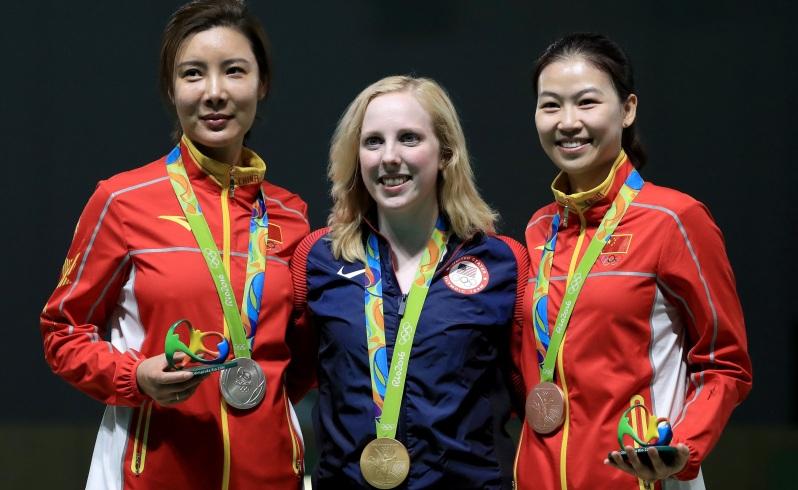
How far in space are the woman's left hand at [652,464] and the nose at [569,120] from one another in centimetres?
77

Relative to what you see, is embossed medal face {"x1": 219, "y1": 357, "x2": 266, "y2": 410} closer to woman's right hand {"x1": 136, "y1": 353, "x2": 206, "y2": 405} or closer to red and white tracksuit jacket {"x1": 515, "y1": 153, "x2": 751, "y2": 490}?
woman's right hand {"x1": 136, "y1": 353, "x2": 206, "y2": 405}

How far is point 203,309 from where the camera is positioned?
2.62 m

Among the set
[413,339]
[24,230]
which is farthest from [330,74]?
[413,339]

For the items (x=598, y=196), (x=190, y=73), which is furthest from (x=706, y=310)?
(x=190, y=73)

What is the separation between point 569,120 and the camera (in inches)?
104

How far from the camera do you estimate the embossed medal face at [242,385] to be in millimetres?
2590

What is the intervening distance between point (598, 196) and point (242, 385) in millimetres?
907

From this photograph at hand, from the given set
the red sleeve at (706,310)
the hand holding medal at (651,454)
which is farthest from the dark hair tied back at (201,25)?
the hand holding medal at (651,454)

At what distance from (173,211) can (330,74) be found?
2.12m

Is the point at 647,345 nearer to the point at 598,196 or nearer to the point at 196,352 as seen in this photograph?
the point at 598,196

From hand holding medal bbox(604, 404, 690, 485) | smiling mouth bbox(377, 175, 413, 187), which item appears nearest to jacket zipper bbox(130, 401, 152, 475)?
smiling mouth bbox(377, 175, 413, 187)

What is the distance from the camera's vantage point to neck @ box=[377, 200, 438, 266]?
9.00 ft

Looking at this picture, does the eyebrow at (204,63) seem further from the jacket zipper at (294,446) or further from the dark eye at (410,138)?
the jacket zipper at (294,446)

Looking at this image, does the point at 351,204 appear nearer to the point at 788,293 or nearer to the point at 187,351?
the point at 187,351
